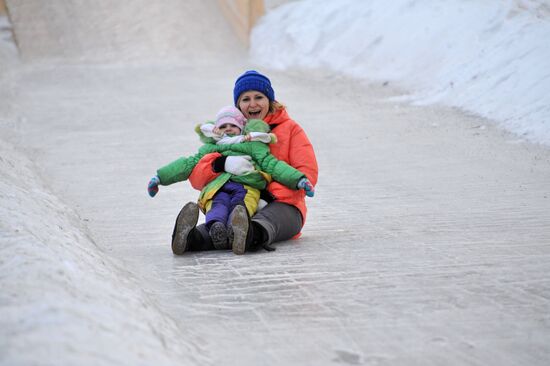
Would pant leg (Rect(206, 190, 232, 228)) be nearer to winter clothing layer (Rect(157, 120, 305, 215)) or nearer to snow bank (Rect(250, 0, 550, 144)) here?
winter clothing layer (Rect(157, 120, 305, 215))

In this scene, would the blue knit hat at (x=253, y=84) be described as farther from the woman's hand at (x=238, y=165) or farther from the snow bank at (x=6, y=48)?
the snow bank at (x=6, y=48)

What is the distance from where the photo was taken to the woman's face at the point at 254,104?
590cm

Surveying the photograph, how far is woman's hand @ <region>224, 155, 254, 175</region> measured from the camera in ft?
18.2

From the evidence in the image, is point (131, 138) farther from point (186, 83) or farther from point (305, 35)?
point (305, 35)

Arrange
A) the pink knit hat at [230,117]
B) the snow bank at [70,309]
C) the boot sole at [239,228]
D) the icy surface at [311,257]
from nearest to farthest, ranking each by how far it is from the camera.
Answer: the snow bank at [70,309] < the icy surface at [311,257] < the boot sole at [239,228] < the pink knit hat at [230,117]

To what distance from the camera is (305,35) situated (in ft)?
67.6

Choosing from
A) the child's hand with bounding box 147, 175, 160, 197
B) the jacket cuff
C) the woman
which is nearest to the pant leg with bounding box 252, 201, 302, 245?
the woman

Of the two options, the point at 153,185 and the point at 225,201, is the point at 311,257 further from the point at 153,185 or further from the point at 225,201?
the point at 153,185

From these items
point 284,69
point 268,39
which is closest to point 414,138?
point 284,69

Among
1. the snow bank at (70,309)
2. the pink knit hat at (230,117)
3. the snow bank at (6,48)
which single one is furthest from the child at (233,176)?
the snow bank at (6,48)

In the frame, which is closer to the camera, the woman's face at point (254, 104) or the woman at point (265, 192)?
the woman at point (265, 192)

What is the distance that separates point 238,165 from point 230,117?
0.38 metres

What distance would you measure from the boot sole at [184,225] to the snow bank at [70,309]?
48 centimetres

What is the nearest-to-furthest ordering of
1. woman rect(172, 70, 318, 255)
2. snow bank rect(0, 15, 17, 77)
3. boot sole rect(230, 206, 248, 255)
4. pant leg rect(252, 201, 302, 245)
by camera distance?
boot sole rect(230, 206, 248, 255) < woman rect(172, 70, 318, 255) < pant leg rect(252, 201, 302, 245) < snow bank rect(0, 15, 17, 77)
